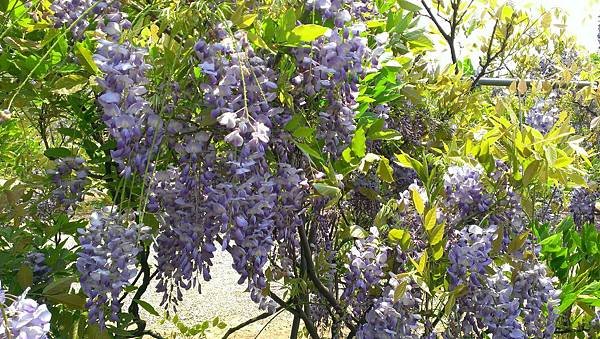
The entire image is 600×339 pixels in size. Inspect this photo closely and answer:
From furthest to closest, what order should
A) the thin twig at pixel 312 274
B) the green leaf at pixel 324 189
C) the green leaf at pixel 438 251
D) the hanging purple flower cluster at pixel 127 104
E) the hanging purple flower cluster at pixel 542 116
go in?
the hanging purple flower cluster at pixel 542 116 < the thin twig at pixel 312 274 < the green leaf at pixel 438 251 < the green leaf at pixel 324 189 < the hanging purple flower cluster at pixel 127 104

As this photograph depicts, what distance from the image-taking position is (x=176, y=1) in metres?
1.17

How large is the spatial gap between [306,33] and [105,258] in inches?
19.1

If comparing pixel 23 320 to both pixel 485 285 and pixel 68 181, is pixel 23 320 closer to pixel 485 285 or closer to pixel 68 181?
pixel 68 181

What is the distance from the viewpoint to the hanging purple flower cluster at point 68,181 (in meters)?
1.39

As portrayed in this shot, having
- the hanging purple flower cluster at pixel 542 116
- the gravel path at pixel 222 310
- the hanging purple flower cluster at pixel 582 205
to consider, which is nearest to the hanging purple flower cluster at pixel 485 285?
the hanging purple flower cluster at pixel 542 116

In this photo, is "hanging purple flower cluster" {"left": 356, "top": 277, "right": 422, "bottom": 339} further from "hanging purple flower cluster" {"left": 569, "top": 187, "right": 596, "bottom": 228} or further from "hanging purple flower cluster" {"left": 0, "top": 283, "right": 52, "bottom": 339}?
"hanging purple flower cluster" {"left": 569, "top": 187, "right": 596, "bottom": 228}

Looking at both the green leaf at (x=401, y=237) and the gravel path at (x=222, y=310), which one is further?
the gravel path at (x=222, y=310)

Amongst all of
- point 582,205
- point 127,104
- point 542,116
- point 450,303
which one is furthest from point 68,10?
point 582,205

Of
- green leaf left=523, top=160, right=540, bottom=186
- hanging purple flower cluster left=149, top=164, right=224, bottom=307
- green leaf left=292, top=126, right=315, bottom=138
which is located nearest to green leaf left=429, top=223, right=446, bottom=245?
green leaf left=523, top=160, right=540, bottom=186

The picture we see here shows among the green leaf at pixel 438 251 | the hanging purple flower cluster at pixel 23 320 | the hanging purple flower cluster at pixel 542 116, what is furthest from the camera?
the hanging purple flower cluster at pixel 542 116

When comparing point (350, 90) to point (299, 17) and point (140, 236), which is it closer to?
point (299, 17)

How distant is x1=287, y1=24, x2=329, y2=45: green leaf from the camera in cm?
115

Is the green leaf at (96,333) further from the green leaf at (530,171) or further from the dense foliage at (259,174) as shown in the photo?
the green leaf at (530,171)

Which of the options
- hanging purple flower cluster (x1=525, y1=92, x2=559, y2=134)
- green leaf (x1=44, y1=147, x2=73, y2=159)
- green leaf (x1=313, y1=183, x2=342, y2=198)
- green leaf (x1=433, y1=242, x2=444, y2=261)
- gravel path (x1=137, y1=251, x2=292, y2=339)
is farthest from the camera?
gravel path (x1=137, y1=251, x2=292, y2=339)
